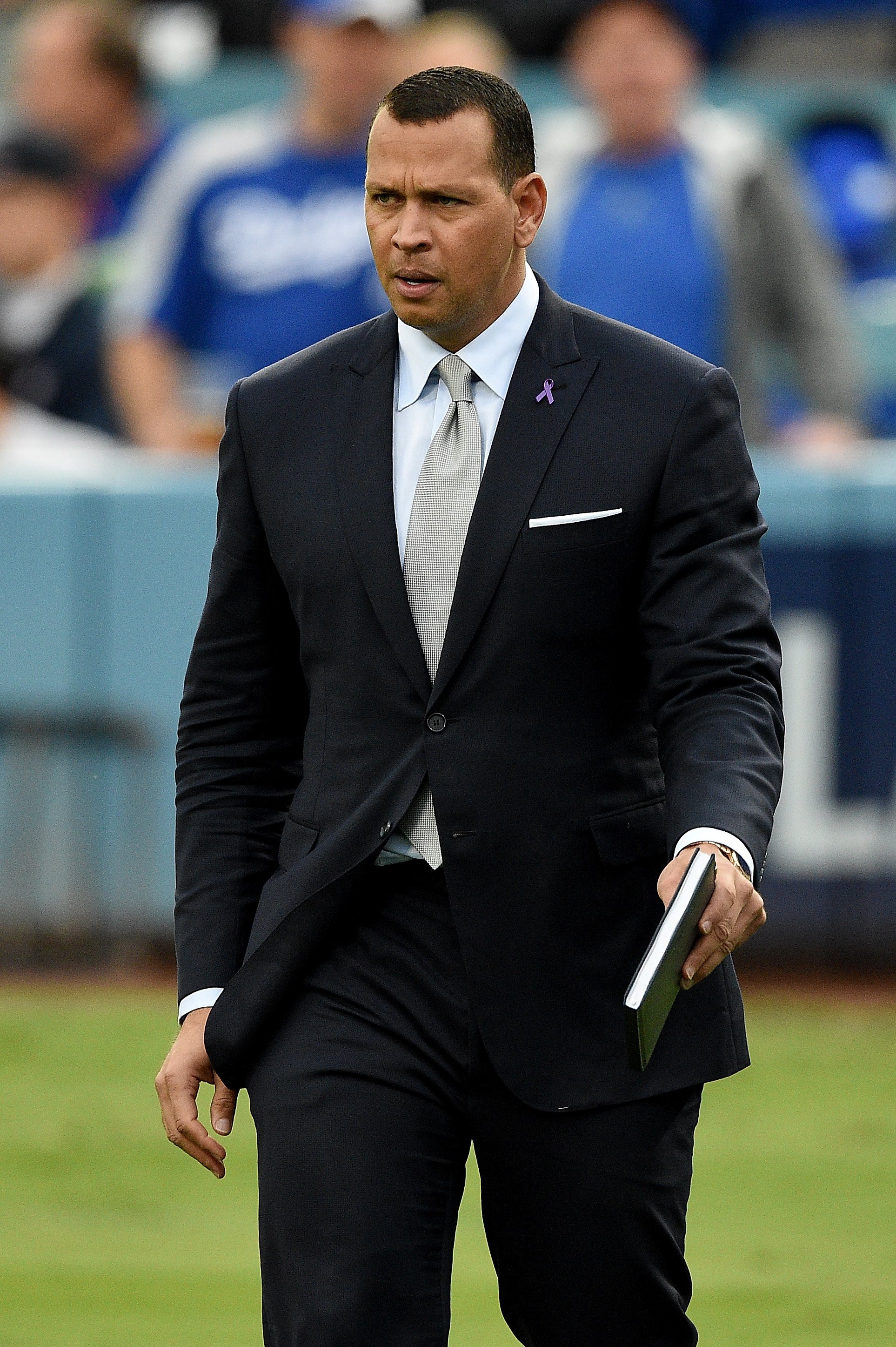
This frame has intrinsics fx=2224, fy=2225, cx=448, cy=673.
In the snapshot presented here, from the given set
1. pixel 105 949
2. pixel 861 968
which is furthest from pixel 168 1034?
pixel 861 968

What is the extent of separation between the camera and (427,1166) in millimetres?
2883

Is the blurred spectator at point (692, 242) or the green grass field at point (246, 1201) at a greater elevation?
the blurred spectator at point (692, 242)

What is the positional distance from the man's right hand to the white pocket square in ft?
2.62

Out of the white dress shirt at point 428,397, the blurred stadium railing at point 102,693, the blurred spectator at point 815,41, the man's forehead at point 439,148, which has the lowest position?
the blurred stadium railing at point 102,693

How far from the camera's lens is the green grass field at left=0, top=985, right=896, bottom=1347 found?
4.83 meters

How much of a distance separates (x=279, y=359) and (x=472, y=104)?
473 cm

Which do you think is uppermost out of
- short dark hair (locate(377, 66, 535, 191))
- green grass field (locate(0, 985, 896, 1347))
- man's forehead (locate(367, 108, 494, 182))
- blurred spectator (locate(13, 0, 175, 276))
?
blurred spectator (locate(13, 0, 175, 276))

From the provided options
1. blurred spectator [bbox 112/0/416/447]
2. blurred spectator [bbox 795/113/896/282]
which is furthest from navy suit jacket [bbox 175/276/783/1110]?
blurred spectator [bbox 795/113/896/282]

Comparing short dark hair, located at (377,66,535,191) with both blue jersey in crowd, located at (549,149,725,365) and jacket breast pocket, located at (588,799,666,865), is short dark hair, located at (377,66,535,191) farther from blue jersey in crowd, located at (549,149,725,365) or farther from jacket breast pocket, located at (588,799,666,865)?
blue jersey in crowd, located at (549,149,725,365)

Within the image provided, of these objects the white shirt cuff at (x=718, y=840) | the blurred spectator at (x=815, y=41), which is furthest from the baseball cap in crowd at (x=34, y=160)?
the white shirt cuff at (x=718, y=840)

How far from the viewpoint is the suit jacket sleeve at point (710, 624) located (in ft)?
9.10

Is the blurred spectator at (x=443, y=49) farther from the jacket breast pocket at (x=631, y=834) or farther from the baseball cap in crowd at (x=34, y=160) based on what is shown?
the jacket breast pocket at (x=631, y=834)

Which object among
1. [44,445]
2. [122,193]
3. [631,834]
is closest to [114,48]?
[122,193]

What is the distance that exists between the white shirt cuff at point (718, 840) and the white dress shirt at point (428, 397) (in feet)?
1.42
